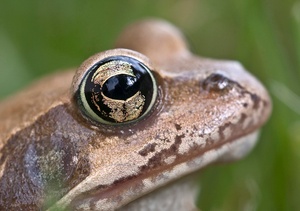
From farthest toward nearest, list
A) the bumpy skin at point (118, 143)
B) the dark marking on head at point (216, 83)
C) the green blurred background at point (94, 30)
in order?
the green blurred background at point (94, 30) < the dark marking on head at point (216, 83) < the bumpy skin at point (118, 143)

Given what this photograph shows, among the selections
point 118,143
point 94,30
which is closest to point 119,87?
point 118,143

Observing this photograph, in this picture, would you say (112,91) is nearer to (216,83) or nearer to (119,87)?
(119,87)

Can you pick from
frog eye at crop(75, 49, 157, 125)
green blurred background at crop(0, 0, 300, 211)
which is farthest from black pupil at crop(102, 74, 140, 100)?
green blurred background at crop(0, 0, 300, 211)

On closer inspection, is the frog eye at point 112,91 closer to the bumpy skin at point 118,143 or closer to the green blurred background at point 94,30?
the bumpy skin at point 118,143

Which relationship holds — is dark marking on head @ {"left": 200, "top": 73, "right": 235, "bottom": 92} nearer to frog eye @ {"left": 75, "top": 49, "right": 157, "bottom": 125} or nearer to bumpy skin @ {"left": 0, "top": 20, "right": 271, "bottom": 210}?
bumpy skin @ {"left": 0, "top": 20, "right": 271, "bottom": 210}

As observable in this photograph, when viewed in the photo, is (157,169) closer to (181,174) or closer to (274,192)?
(181,174)

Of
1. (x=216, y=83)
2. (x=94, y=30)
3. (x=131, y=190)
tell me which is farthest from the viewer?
(x=94, y=30)

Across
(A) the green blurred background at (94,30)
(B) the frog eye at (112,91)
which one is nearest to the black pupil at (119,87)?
(B) the frog eye at (112,91)
